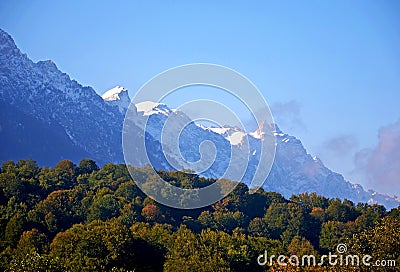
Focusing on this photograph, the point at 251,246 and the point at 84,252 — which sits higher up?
the point at 251,246

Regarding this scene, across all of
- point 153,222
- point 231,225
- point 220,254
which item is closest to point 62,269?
point 220,254

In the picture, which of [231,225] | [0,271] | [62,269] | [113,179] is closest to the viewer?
[62,269]

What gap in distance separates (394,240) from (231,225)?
2047 inches

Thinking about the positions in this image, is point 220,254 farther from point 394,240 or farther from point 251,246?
point 394,240

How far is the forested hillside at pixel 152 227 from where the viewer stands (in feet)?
197

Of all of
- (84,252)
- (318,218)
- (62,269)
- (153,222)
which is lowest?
(62,269)

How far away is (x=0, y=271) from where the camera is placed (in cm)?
5616

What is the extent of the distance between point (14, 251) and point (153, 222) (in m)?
35.4

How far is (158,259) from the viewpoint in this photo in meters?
67.7

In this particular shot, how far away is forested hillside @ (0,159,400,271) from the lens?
5997 cm

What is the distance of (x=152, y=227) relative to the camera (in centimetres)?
8525

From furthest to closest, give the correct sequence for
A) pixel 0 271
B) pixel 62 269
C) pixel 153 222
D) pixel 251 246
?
pixel 153 222, pixel 251 246, pixel 0 271, pixel 62 269

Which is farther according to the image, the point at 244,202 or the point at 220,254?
the point at 244,202

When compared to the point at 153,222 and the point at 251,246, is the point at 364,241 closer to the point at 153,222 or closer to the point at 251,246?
the point at 251,246
